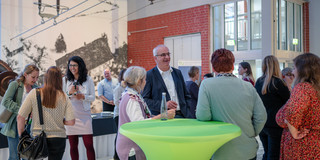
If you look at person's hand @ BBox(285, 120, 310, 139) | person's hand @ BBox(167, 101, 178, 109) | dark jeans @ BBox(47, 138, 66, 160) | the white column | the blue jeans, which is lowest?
the blue jeans

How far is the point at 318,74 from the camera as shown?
218 cm

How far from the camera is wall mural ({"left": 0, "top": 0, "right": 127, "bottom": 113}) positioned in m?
8.10

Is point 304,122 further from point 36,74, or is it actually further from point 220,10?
point 220,10

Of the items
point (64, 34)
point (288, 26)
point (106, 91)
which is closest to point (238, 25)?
point (288, 26)

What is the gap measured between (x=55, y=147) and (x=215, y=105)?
1586mm

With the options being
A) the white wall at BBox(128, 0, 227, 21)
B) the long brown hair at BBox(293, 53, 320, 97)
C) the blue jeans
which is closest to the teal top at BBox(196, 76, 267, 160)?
the long brown hair at BBox(293, 53, 320, 97)

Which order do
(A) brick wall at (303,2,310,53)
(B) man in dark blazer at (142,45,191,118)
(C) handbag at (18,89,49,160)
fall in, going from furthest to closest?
(A) brick wall at (303,2,310,53)
(B) man in dark blazer at (142,45,191,118)
(C) handbag at (18,89,49,160)

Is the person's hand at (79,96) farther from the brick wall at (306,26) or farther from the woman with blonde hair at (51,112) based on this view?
the brick wall at (306,26)

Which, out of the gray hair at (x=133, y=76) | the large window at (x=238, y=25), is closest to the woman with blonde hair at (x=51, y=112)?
the gray hair at (x=133, y=76)

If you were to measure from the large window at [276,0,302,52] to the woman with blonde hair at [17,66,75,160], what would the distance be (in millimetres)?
6644

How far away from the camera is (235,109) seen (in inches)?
80.8

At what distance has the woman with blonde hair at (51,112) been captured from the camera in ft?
8.58

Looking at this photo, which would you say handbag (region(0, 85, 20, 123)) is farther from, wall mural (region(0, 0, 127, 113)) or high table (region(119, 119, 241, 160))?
wall mural (region(0, 0, 127, 113))

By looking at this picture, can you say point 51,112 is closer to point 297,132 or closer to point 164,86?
point 164,86
